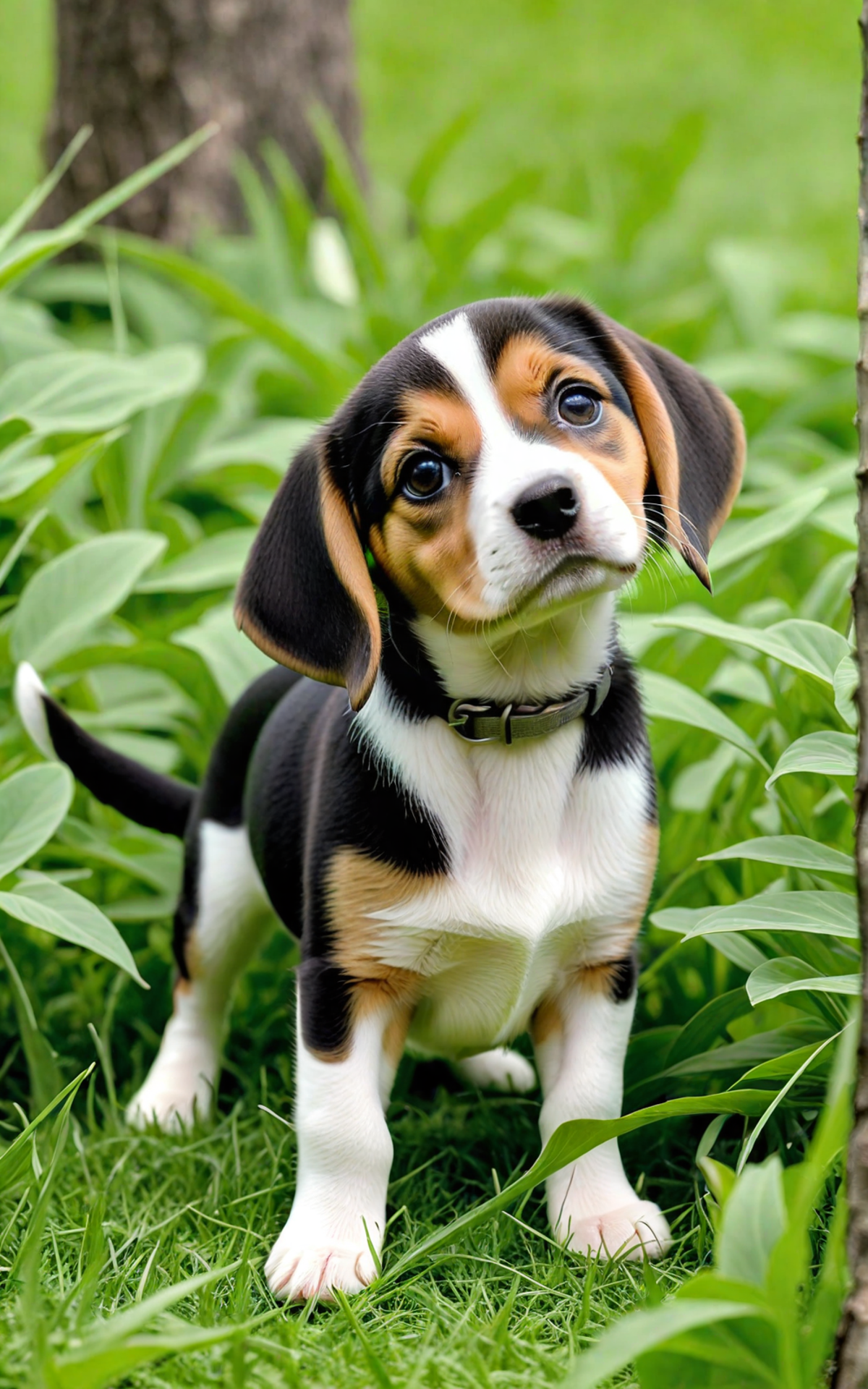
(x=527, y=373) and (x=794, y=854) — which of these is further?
(x=794, y=854)

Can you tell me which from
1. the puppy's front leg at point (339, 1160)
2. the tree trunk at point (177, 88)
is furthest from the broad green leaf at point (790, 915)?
the tree trunk at point (177, 88)

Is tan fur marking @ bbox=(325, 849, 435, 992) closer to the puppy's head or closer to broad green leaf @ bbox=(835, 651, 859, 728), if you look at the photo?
the puppy's head

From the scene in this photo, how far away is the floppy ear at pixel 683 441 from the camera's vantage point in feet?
8.81

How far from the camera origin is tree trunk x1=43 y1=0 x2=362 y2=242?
6.27 meters

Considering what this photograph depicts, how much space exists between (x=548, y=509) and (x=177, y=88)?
4.85m

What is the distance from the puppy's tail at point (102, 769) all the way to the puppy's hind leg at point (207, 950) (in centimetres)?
25

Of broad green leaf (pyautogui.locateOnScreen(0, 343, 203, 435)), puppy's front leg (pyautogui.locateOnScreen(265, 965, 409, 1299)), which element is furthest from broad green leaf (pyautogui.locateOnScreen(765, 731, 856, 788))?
broad green leaf (pyautogui.locateOnScreen(0, 343, 203, 435))

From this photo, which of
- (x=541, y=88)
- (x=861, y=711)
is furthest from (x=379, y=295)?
(x=541, y=88)

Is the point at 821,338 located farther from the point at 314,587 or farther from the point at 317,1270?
the point at 317,1270

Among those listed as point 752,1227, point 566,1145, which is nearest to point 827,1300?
point 752,1227

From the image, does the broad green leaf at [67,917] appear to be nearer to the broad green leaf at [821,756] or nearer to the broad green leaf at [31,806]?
the broad green leaf at [31,806]

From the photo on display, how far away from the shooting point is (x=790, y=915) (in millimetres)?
2580

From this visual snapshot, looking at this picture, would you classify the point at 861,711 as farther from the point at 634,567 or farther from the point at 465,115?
the point at 465,115

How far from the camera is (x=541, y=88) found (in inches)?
Answer: 499
